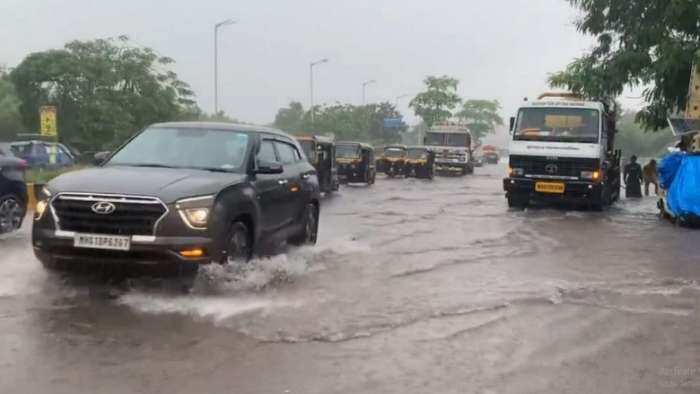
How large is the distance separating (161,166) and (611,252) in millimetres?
6706

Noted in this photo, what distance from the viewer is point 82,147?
37.6m

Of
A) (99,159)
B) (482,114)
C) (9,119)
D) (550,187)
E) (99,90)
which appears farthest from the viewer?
(482,114)

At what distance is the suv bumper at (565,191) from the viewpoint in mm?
17859

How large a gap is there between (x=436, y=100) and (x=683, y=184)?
68142mm

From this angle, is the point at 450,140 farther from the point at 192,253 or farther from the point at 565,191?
the point at 192,253

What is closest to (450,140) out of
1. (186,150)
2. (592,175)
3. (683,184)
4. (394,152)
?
(394,152)

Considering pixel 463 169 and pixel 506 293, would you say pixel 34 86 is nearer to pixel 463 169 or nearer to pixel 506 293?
pixel 463 169

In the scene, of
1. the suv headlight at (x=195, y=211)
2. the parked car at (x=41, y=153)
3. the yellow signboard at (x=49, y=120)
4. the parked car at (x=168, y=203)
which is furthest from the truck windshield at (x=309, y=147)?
the suv headlight at (x=195, y=211)

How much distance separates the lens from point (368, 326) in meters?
6.25

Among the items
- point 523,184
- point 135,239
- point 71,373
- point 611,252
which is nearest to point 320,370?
point 71,373

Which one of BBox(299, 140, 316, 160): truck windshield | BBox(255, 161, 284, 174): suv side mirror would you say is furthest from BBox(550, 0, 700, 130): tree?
BBox(255, 161, 284, 174): suv side mirror

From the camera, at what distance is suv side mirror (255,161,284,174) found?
7969mm

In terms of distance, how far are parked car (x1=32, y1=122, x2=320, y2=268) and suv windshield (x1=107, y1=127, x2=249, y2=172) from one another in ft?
0.03

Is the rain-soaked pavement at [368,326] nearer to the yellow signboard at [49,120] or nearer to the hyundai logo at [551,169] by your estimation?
the hyundai logo at [551,169]
